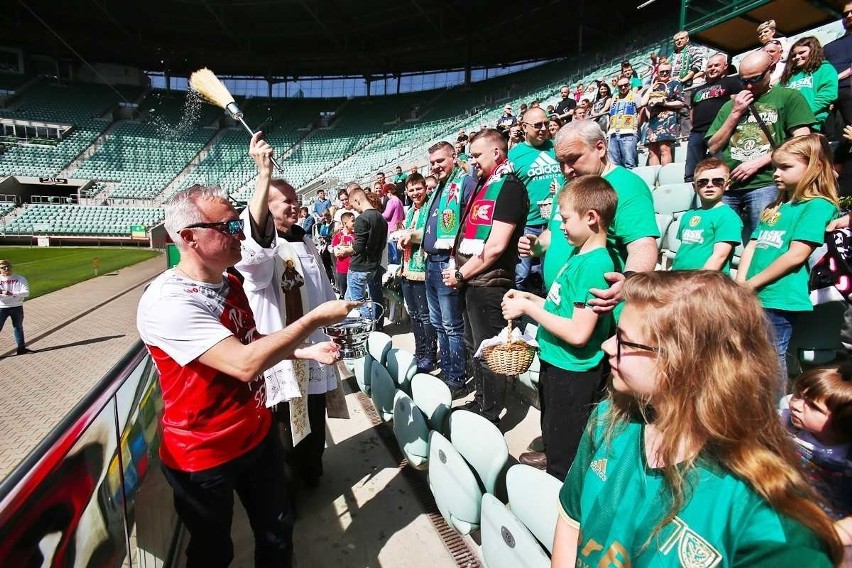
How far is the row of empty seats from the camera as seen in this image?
1625 mm

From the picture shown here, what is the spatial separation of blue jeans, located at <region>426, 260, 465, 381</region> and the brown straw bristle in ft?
6.12

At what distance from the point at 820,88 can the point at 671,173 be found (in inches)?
108

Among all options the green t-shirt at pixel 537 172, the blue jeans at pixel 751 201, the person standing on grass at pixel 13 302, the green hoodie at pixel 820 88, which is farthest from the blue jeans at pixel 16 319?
the green hoodie at pixel 820 88

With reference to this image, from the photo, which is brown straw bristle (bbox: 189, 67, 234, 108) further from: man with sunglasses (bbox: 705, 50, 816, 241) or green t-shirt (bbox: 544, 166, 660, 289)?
man with sunglasses (bbox: 705, 50, 816, 241)

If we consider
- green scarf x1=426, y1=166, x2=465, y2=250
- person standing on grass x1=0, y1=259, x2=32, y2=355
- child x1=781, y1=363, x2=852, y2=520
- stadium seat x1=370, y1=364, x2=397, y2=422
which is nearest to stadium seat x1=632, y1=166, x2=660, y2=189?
green scarf x1=426, y1=166, x2=465, y2=250

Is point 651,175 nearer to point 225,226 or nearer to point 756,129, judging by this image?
point 756,129

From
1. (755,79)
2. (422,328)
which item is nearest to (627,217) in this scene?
(755,79)

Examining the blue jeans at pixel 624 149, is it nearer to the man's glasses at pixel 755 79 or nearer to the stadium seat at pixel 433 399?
the man's glasses at pixel 755 79

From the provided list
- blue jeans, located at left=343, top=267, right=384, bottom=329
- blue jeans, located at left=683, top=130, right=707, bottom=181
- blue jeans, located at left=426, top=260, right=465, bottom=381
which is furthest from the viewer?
blue jeans, located at left=343, top=267, right=384, bottom=329

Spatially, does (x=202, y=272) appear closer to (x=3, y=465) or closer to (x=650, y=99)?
(x=3, y=465)

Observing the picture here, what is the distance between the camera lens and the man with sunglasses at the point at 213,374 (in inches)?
59.1

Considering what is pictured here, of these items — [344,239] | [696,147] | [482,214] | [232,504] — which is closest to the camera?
[232,504]

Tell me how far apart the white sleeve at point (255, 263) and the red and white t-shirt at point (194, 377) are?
1.46ft

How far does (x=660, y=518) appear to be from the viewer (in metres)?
0.91
